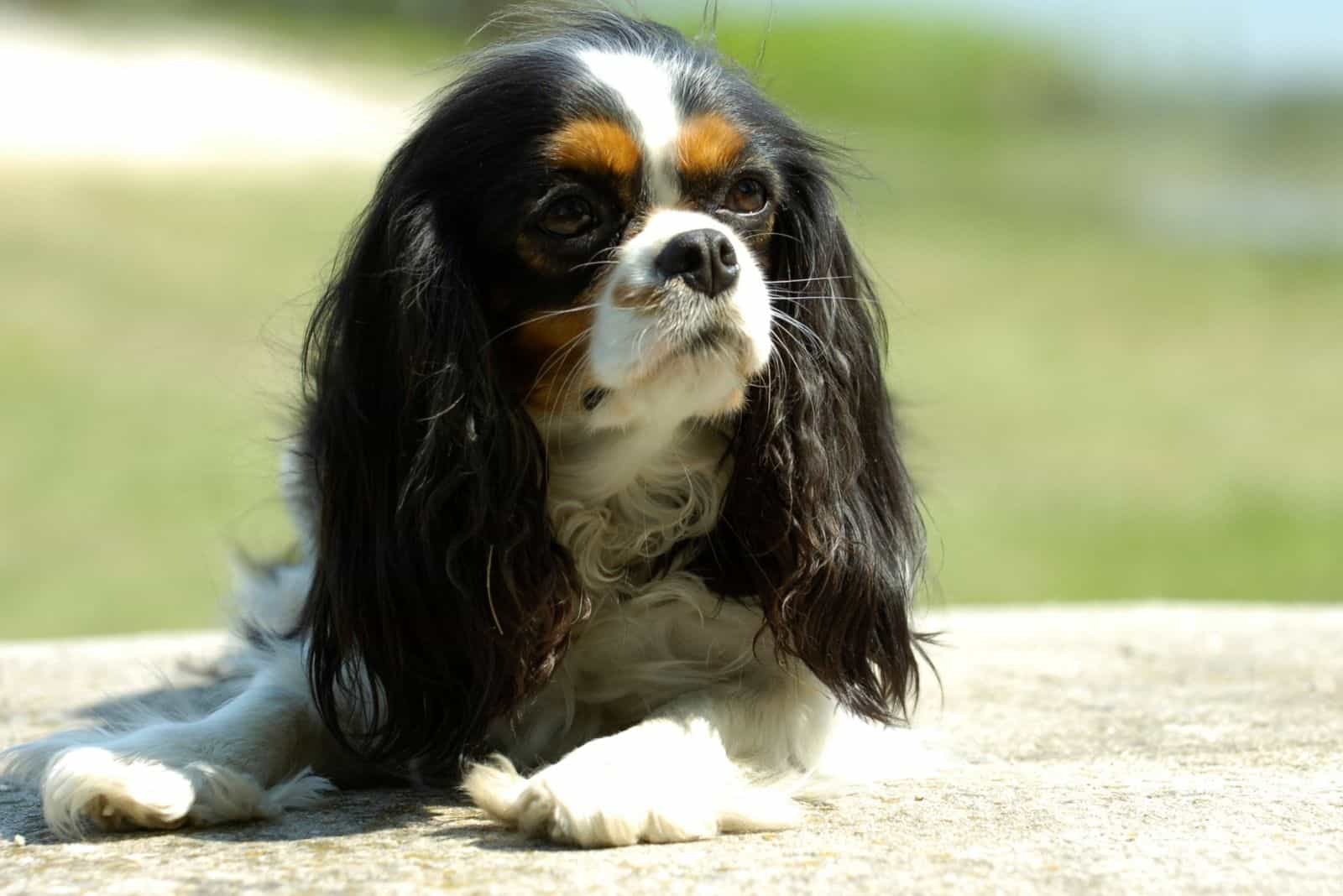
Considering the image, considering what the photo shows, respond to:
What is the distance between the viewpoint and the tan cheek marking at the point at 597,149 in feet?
9.69

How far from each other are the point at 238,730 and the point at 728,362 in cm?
110

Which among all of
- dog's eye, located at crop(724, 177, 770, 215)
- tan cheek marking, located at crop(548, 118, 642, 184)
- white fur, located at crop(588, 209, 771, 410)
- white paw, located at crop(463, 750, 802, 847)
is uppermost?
tan cheek marking, located at crop(548, 118, 642, 184)

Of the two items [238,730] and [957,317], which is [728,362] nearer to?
[238,730]

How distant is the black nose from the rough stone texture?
0.90m

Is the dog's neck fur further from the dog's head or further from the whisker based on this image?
the whisker

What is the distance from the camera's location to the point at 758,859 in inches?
99.1

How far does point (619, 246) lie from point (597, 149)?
0.17 meters

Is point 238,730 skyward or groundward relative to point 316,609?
groundward

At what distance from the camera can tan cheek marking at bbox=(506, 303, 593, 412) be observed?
2.94m

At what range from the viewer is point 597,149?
296 centimetres

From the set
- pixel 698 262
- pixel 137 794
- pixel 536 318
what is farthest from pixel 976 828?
pixel 137 794

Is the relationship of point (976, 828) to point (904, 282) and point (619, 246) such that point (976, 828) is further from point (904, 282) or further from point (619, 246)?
point (904, 282)

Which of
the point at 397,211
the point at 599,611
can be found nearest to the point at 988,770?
the point at 599,611

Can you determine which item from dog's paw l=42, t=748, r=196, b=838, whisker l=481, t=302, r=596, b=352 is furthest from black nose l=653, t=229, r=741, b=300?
dog's paw l=42, t=748, r=196, b=838
